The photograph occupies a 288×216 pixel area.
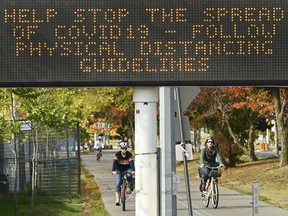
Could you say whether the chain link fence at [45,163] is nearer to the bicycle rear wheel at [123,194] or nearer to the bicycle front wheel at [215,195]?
the bicycle rear wheel at [123,194]

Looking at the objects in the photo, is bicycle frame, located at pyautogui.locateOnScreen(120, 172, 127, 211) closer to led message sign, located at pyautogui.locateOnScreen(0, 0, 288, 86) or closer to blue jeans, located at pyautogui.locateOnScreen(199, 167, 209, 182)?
blue jeans, located at pyautogui.locateOnScreen(199, 167, 209, 182)

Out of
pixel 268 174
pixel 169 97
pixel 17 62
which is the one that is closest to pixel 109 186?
pixel 268 174

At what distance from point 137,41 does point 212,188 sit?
9.16 metres

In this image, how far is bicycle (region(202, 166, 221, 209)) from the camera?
18297 millimetres

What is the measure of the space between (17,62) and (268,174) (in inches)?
787

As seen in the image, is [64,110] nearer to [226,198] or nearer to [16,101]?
[16,101]

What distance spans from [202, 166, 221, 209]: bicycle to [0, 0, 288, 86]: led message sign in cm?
847

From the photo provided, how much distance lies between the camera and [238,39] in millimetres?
10016

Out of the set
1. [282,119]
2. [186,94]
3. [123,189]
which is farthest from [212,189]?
[282,119]

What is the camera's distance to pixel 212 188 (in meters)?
18.6

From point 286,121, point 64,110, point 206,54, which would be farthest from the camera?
point 286,121

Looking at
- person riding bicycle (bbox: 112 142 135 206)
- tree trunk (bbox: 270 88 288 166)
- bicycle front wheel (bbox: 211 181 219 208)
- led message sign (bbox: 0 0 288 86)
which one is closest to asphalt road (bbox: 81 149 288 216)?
bicycle front wheel (bbox: 211 181 219 208)

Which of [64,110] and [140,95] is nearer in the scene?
[140,95]

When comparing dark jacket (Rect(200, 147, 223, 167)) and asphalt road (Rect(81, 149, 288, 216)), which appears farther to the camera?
dark jacket (Rect(200, 147, 223, 167))
